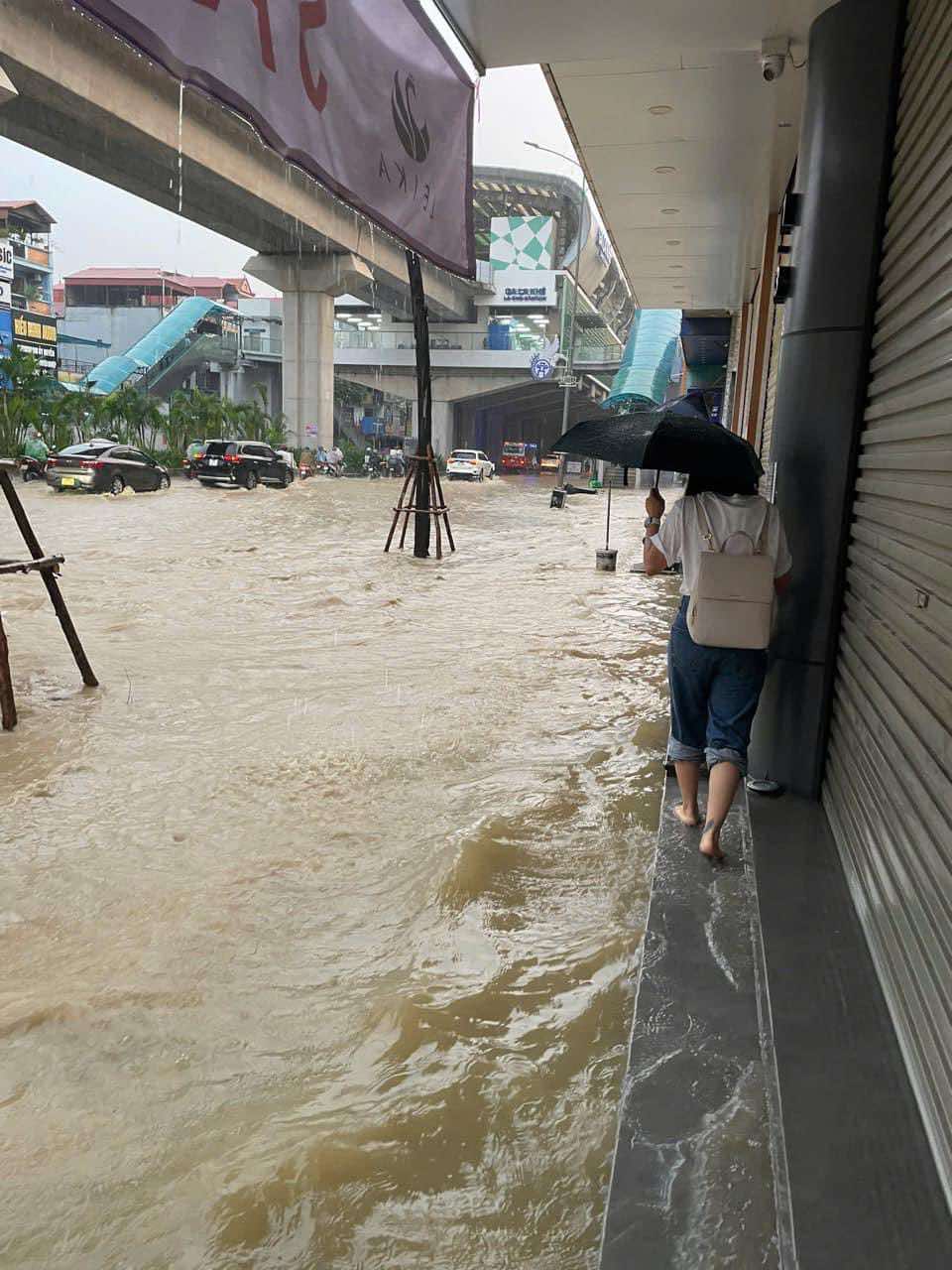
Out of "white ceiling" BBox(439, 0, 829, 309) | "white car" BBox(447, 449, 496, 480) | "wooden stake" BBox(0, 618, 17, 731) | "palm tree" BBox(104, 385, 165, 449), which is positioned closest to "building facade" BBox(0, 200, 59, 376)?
"palm tree" BBox(104, 385, 165, 449)

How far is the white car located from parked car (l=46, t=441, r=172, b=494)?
19805 millimetres

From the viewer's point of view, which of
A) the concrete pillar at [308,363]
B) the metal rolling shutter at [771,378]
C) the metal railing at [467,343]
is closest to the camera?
the metal rolling shutter at [771,378]

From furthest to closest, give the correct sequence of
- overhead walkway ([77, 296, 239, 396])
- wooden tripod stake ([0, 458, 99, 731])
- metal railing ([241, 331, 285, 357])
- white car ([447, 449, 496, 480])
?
metal railing ([241, 331, 285, 357])
overhead walkway ([77, 296, 239, 396])
white car ([447, 449, 496, 480])
wooden tripod stake ([0, 458, 99, 731])

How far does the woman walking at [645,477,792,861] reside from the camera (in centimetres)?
405

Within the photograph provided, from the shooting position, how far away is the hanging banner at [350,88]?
2.69 meters

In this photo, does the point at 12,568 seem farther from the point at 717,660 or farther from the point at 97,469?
the point at 97,469

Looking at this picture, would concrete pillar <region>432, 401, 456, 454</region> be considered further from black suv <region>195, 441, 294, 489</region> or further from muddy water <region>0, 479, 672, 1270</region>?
muddy water <region>0, 479, 672, 1270</region>

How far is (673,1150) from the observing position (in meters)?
2.38

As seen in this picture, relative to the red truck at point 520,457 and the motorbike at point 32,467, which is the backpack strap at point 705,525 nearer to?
the motorbike at point 32,467

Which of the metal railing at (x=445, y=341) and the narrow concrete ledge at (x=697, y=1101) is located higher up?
the metal railing at (x=445, y=341)

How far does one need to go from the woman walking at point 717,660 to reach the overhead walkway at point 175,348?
47.7 metres

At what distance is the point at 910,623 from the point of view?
3.11 meters

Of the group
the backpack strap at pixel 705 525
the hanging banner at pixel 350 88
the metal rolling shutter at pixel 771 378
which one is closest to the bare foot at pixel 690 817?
the backpack strap at pixel 705 525

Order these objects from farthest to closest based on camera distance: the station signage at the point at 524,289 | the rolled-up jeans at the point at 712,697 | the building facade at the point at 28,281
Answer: the station signage at the point at 524,289 → the building facade at the point at 28,281 → the rolled-up jeans at the point at 712,697
